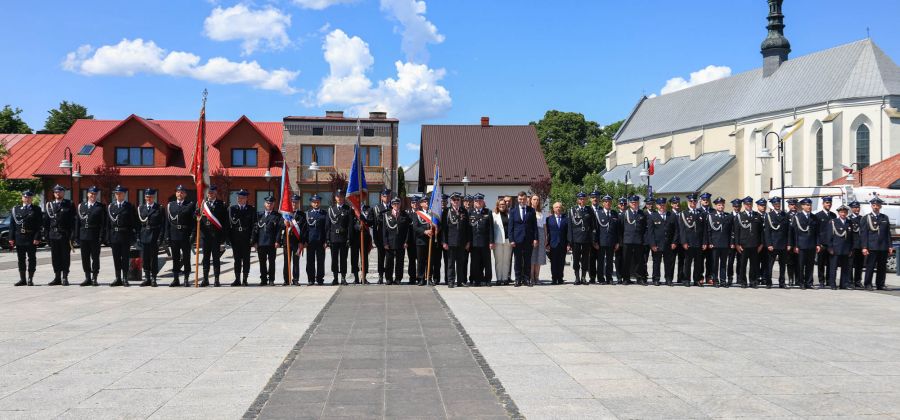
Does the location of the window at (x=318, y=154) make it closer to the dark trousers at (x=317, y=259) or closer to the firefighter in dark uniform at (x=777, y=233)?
the dark trousers at (x=317, y=259)

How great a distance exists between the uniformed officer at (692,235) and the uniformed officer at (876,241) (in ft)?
10.7

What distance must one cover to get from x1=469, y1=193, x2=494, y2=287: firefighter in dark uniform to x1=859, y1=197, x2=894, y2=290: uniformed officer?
7.65m

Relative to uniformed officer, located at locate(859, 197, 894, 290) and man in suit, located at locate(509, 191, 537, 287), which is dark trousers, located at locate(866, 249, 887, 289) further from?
man in suit, located at locate(509, 191, 537, 287)

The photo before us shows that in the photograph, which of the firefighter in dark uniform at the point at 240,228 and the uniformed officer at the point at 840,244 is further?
the uniformed officer at the point at 840,244

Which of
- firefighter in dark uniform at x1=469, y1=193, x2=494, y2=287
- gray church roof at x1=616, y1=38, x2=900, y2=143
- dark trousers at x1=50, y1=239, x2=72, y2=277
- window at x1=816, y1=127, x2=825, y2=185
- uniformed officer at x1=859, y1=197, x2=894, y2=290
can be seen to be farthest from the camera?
window at x1=816, y1=127, x2=825, y2=185

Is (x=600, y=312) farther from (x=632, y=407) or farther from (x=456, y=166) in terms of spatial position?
(x=456, y=166)

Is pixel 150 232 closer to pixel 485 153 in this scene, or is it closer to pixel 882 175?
pixel 485 153

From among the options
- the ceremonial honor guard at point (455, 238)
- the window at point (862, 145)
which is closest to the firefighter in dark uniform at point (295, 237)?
the ceremonial honor guard at point (455, 238)

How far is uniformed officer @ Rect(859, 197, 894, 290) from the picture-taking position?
1489cm

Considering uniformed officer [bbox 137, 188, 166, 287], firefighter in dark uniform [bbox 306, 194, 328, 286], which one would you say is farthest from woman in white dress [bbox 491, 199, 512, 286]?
uniformed officer [bbox 137, 188, 166, 287]

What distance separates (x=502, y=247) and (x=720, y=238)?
4.45 meters

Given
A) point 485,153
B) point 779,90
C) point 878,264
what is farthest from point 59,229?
point 779,90

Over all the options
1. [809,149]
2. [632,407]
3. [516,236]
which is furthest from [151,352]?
[809,149]

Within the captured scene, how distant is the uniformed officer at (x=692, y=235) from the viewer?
1501 cm
